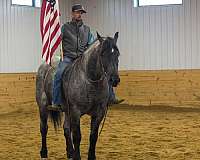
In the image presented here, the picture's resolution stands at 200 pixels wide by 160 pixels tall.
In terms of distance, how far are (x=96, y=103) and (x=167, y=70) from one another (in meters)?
7.95

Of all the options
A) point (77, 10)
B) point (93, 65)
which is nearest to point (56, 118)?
point (93, 65)

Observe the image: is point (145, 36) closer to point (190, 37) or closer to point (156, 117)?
point (190, 37)

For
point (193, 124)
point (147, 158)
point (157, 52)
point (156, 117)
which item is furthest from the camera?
point (157, 52)

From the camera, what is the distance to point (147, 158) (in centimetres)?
570

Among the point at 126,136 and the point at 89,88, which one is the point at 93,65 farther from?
the point at 126,136

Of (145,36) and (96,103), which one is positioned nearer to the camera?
(96,103)

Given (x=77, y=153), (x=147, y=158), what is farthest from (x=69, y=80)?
(x=147, y=158)

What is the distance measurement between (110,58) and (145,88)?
27.7 ft

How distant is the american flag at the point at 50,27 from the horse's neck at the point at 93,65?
81cm

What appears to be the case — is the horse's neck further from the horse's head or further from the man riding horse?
the man riding horse

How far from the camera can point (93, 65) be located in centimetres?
506

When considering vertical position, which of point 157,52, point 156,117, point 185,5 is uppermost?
point 185,5

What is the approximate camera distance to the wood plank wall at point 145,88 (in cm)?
1191

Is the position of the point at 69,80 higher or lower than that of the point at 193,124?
higher
